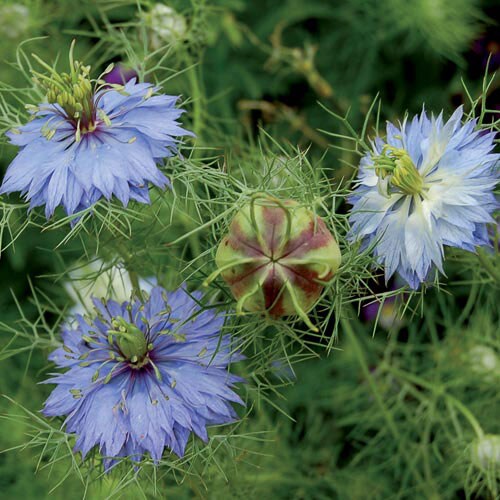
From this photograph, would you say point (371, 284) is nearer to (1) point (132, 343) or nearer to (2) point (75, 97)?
(1) point (132, 343)

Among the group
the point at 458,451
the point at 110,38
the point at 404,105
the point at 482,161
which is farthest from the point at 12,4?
the point at 458,451

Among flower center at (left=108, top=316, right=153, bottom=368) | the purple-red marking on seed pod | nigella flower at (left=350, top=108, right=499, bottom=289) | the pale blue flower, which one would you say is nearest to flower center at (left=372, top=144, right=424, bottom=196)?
nigella flower at (left=350, top=108, right=499, bottom=289)

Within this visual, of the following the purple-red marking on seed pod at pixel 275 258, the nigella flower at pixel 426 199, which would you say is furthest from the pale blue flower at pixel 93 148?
the nigella flower at pixel 426 199

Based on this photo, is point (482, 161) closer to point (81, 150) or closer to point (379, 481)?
point (81, 150)

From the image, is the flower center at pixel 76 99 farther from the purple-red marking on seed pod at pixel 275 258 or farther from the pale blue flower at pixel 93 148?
the purple-red marking on seed pod at pixel 275 258

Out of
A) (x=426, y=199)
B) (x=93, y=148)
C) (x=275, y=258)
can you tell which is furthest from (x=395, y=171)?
(x=93, y=148)

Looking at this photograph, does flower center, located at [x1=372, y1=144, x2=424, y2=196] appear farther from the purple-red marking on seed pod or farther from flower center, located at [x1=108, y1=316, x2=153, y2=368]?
flower center, located at [x1=108, y1=316, x2=153, y2=368]
